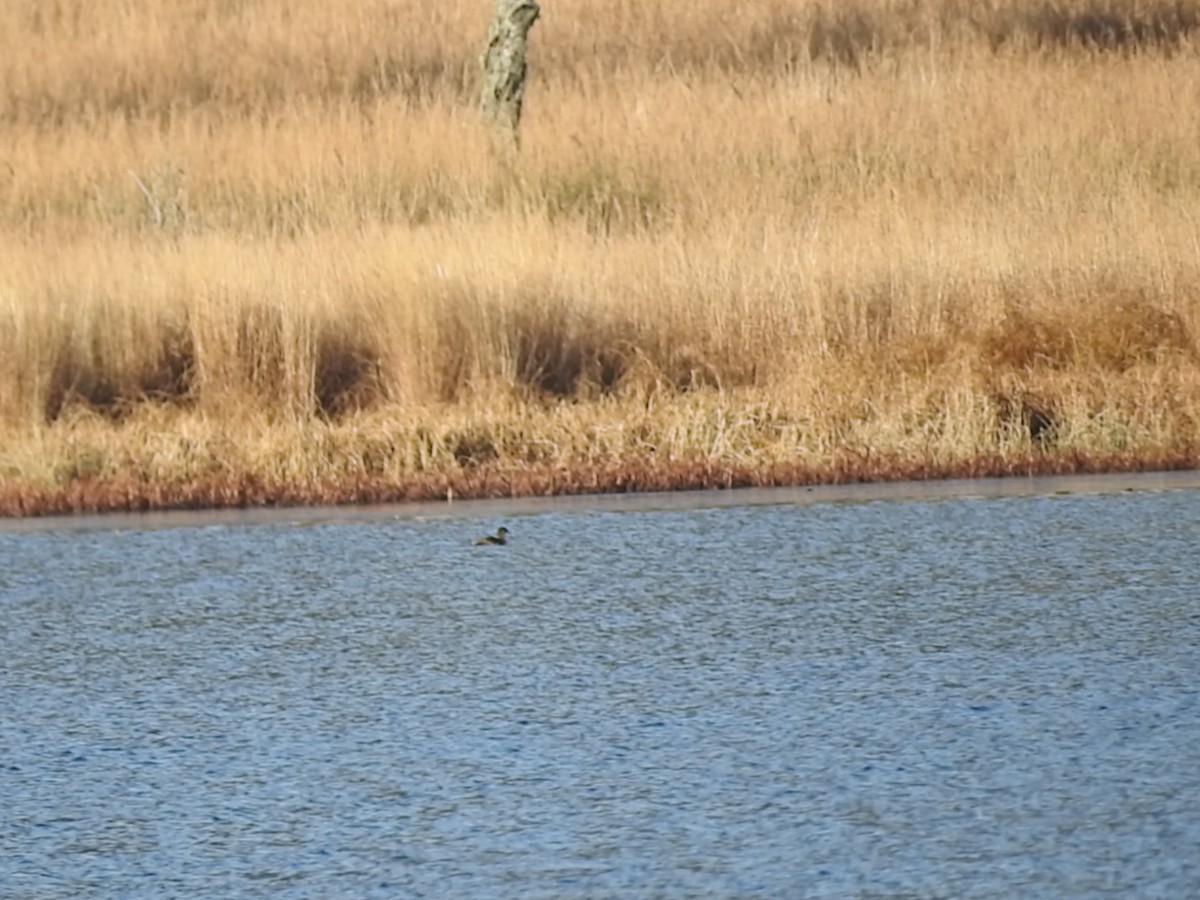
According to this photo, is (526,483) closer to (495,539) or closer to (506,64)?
(495,539)

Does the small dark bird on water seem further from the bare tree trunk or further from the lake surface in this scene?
the bare tree trunk

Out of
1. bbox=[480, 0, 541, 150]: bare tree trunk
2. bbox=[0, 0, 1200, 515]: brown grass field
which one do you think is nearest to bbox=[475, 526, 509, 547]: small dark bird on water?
bbox=[0, 0, 1200, 515]: brown grass field

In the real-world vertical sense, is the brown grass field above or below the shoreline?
above

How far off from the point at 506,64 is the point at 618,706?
12.5 meters

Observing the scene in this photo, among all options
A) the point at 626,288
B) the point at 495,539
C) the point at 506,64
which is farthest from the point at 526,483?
the point at 506,64

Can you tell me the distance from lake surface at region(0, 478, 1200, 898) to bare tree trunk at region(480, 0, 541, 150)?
9.26 metres

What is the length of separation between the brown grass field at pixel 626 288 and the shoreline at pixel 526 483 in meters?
0.02

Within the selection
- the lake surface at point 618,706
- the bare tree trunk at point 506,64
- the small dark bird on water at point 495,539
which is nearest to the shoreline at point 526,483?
the lake surface at point 618,706

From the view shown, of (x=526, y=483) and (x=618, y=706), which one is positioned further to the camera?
(x=526, y=483)

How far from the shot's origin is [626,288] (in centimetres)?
1177

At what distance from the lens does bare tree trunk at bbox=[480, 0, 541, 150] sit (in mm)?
17297

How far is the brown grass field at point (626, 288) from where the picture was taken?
983 cm

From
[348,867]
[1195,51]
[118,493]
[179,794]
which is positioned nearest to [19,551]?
[118,493]

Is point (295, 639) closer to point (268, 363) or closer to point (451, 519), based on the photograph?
point (451, 519)
